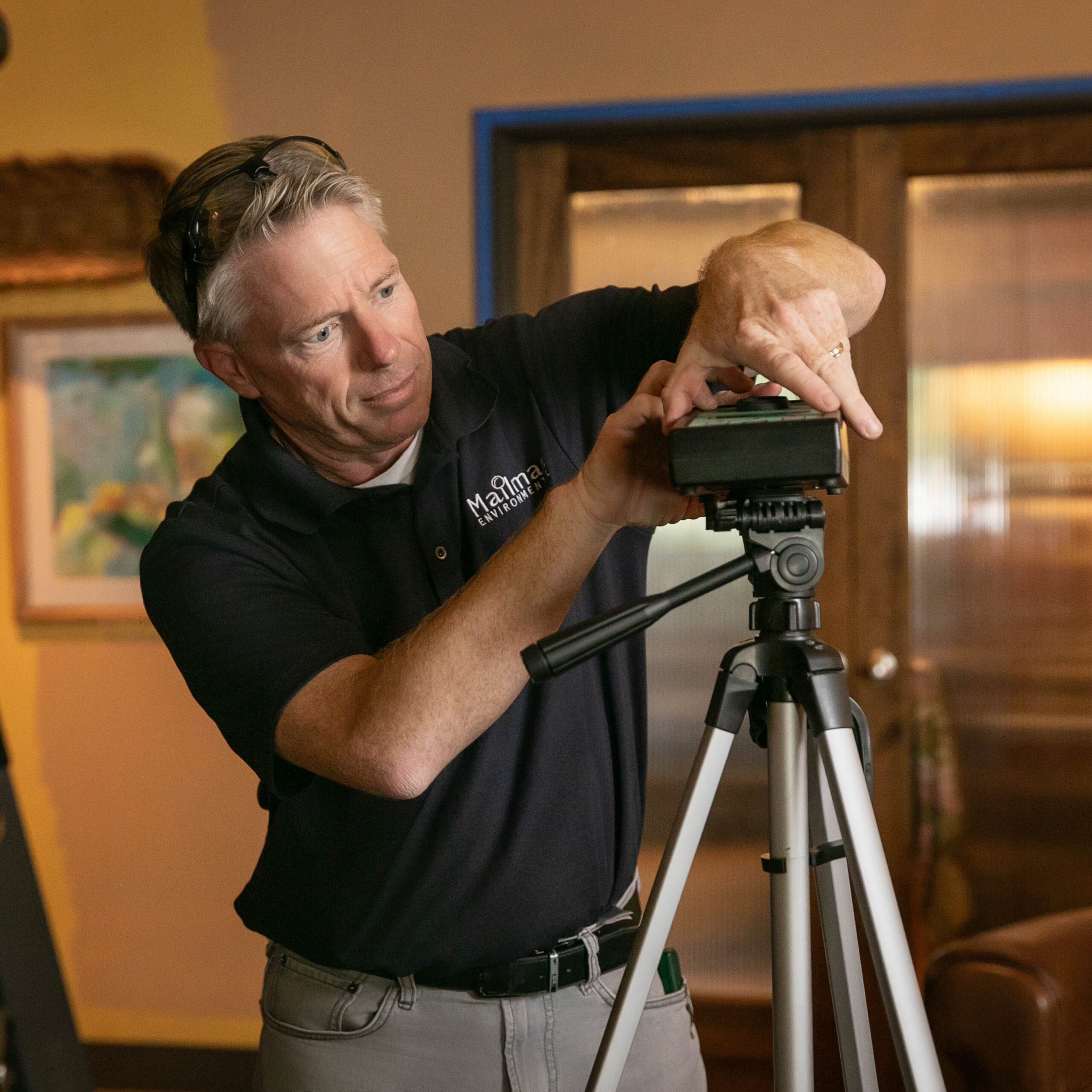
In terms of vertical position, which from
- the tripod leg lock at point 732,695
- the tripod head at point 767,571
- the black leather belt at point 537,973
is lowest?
the black leather belt at point 537,973

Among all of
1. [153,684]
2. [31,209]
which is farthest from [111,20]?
[153,684]

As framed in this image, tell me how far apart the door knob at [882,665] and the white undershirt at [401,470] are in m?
1.54

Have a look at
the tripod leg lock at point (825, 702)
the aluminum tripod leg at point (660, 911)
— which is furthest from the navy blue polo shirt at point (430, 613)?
the tripod leg lock at point (825, 702)

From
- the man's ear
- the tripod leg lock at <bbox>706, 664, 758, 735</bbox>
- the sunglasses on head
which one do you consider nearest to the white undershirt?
the man's ear

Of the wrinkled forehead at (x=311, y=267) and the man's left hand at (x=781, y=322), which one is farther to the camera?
the wrinkled forehead at (x=311, y=267)

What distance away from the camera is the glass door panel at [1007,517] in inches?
93.9

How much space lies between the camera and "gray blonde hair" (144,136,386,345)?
42.0 inches

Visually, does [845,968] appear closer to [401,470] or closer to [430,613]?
[430,613]

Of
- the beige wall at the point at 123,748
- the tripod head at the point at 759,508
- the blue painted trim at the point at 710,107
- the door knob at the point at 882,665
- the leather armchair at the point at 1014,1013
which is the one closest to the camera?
the tripod head at the point at 759,508

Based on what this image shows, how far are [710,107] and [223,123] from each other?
1108 mm

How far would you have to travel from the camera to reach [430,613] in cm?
110

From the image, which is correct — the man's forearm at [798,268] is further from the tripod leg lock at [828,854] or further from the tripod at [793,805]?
the tripod leg lock at [828,854]

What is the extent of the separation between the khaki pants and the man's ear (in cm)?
62

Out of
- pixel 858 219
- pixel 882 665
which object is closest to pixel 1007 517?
pixel 882 665
